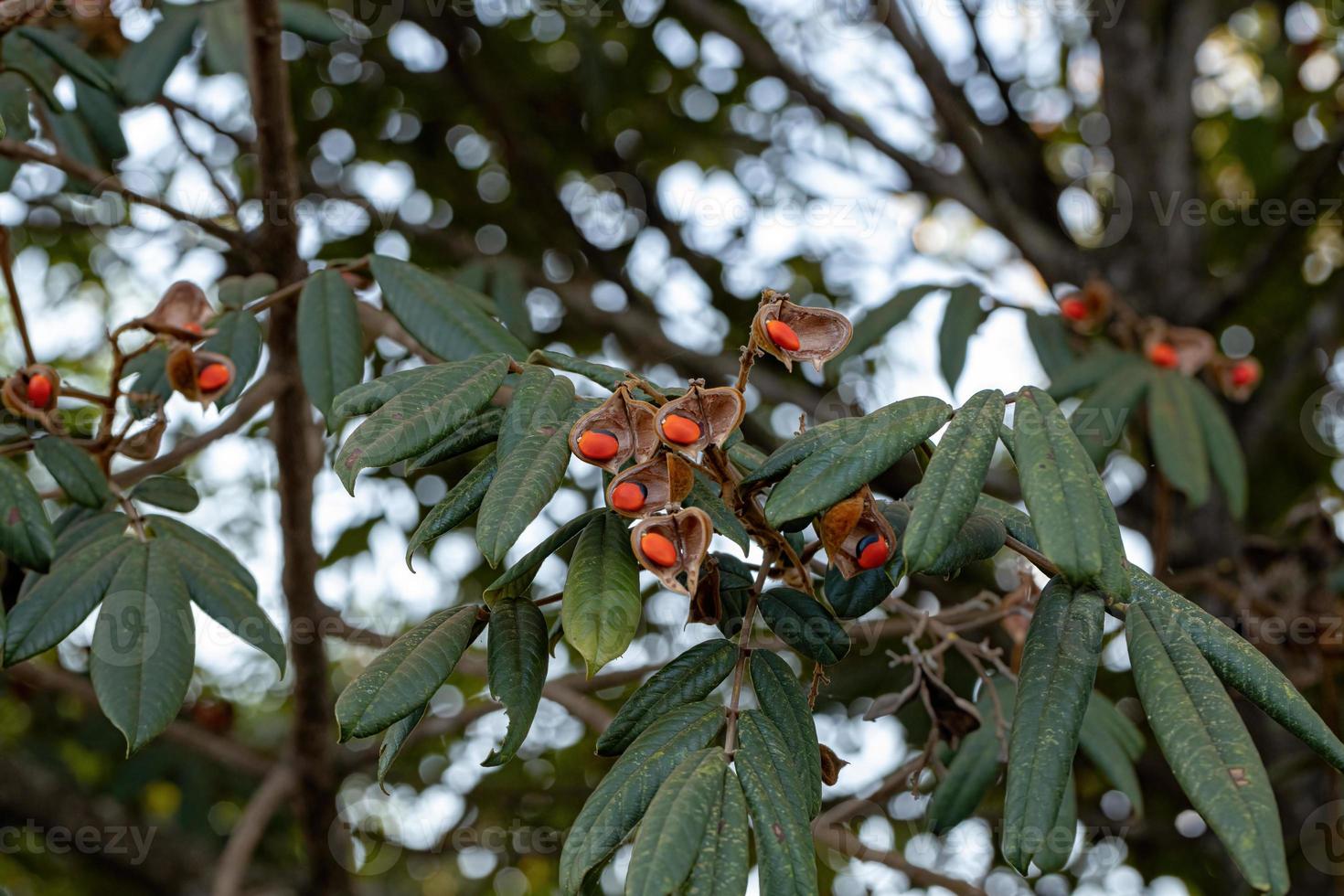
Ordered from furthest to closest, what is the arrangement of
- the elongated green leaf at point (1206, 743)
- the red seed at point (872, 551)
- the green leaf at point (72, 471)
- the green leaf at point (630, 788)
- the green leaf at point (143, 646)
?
the green leaf at point (72, 471), the green leaf at point (143, 646), the red seed at point (872, 551), the green leaf at point (630, 788), the elongated green leaf at point (1206, 743)

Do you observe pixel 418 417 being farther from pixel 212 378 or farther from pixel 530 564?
pixel 212 378

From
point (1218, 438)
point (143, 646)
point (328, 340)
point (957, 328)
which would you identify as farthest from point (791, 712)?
point (1218, 438)

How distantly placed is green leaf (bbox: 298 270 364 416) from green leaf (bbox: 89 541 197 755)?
236 mm

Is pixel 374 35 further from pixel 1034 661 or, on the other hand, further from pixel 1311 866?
pixel 1311 866

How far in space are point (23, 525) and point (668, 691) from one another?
533mm

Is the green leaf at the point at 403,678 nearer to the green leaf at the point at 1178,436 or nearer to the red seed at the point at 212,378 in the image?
the red seed at the point at 212,378

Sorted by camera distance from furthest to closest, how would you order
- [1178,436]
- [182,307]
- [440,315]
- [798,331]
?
1. [1178,436]
2. [182,307]
3. [440,315]
4. [798,331]

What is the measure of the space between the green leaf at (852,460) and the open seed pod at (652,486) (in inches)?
2.2

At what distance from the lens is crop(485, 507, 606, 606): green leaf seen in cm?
80

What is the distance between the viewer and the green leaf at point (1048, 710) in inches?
27.6

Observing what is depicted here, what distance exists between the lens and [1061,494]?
72 cm

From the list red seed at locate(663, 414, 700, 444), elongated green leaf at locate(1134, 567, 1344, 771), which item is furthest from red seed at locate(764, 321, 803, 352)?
elongated green leaf at locate(1134, 567, 1344, 771)

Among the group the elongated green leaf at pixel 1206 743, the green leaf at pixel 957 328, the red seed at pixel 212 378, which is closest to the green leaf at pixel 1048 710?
the elongated green leaf at pixel 1206 743

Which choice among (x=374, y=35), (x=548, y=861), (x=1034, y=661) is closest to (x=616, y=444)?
(x=1034, y=661)
